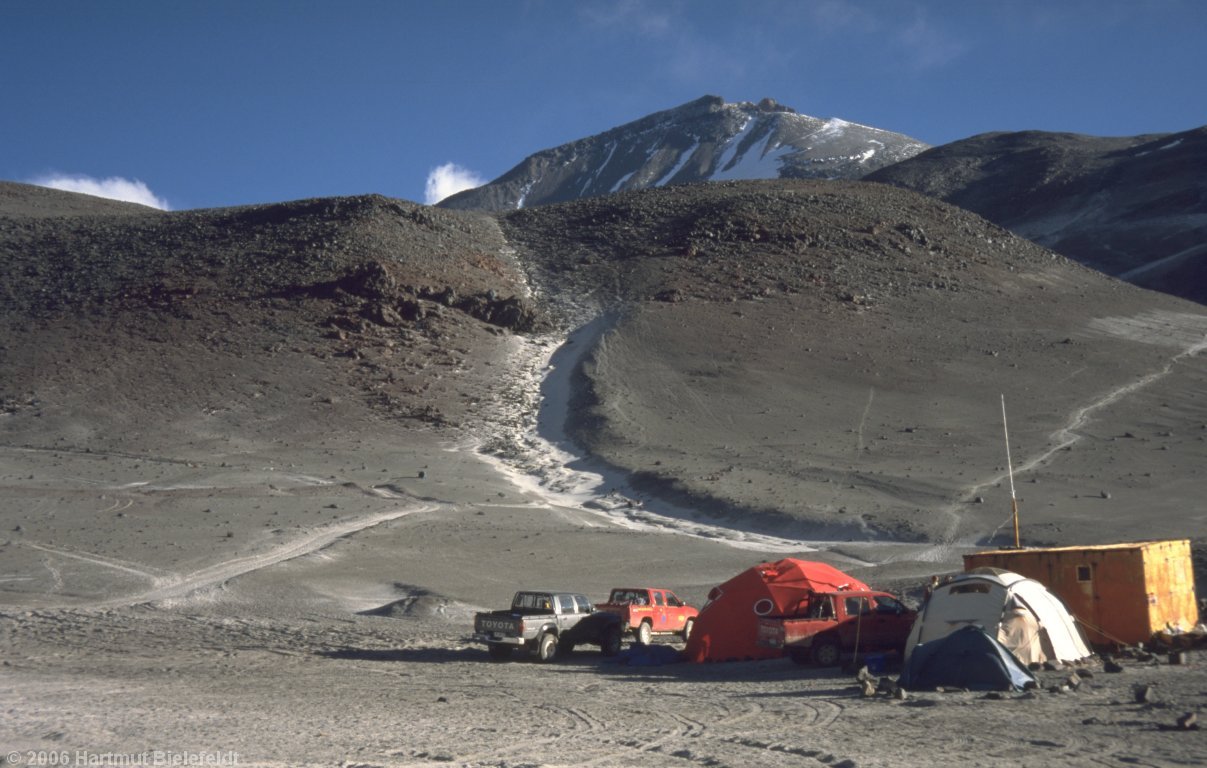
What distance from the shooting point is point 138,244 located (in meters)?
70.8

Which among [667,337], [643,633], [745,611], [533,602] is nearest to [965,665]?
[745,611]

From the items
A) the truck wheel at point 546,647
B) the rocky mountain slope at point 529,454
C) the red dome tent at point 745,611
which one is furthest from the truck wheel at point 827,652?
the truck wheel at point 546,647

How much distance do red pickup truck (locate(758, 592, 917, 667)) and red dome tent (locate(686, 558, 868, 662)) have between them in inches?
10.6

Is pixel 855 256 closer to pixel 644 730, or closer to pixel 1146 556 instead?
pixel 1146 556

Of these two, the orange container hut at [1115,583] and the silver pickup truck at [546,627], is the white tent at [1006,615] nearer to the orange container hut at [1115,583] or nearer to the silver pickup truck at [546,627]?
the orange container hut at [1115,583]

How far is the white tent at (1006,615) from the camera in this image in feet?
47.2

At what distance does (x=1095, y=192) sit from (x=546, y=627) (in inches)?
4547

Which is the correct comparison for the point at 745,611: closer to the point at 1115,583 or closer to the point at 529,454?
the point at 1115,583

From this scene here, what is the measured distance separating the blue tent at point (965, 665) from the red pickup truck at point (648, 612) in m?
7.60

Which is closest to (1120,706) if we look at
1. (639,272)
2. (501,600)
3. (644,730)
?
(644,730)

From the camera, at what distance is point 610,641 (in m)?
19.6

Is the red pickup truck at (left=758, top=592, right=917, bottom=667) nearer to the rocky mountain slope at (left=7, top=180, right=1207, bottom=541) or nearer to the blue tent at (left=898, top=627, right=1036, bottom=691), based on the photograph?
the blue tent at (left=898, top=627, right=1036, bottom=691)

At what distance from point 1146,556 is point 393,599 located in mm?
16661

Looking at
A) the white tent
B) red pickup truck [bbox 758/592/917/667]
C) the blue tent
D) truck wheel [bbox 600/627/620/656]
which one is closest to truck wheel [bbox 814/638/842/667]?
red pickup truck [bbox 758/592/917/667]
